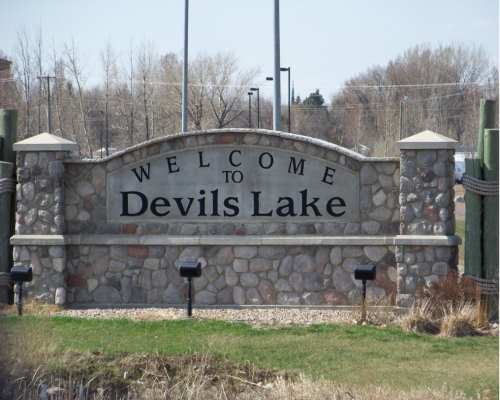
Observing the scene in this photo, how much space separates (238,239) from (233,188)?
2.28 ft

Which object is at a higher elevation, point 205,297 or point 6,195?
point 6,195

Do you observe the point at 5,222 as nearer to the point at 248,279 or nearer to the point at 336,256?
the point at 248,279

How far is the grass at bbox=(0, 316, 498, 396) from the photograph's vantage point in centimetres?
867

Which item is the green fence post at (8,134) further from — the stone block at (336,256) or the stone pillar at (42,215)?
the stone block at (336,256)

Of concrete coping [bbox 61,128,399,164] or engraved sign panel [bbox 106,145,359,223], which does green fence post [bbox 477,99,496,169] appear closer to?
concrete coping [bbox 61,128,399,164]

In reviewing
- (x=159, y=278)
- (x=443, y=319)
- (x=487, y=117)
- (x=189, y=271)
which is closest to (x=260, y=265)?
(x=189, y=271)

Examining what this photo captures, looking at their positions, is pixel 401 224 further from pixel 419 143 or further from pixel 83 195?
pixel 83 195

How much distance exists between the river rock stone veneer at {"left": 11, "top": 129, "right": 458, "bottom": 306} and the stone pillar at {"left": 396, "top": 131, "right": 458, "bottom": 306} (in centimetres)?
1

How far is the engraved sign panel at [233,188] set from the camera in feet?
40.9

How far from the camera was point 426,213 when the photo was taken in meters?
11.9

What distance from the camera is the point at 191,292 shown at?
12133mm

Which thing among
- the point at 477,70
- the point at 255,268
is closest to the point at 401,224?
the point at 255,268

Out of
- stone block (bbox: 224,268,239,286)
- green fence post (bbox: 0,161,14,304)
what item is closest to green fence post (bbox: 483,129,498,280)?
stone block (bbox: 224,268,239,286)

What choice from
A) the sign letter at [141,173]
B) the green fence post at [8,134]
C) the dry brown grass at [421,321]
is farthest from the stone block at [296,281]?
the green fence post at [8,134]
